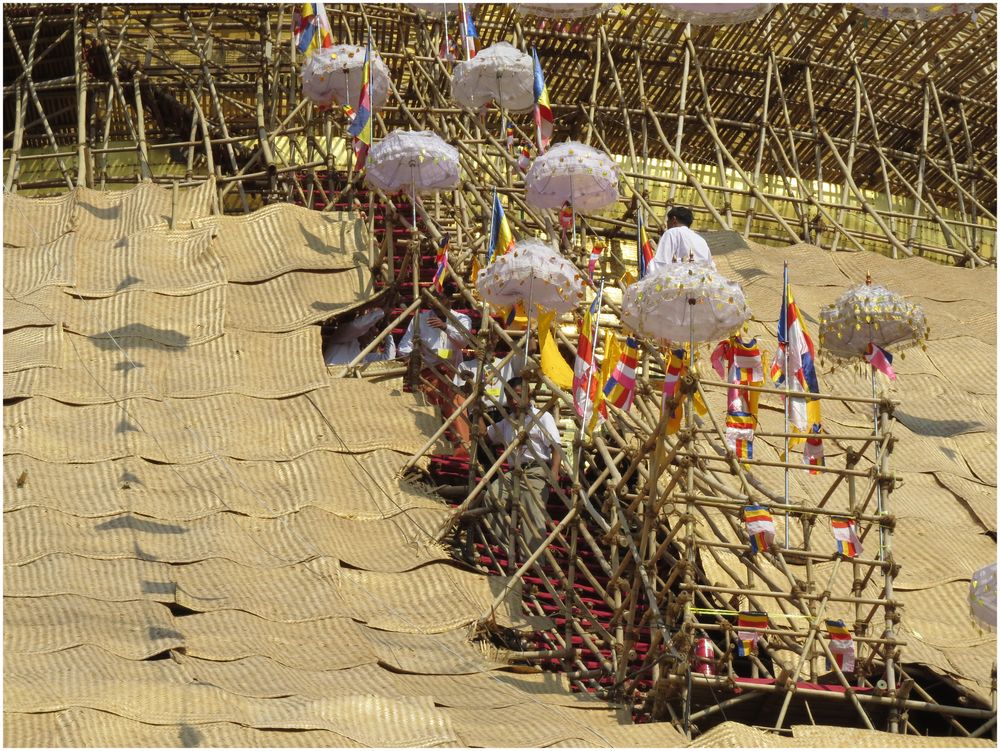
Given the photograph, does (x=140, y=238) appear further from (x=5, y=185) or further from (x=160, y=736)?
(x=160, y=736)

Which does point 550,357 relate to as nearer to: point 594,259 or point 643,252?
point 643,252

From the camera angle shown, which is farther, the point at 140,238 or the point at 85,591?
the point at 140,238

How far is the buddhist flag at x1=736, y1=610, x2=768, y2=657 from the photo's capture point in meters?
11.2

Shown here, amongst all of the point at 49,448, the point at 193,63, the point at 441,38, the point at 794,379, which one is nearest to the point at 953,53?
the point at 441,38

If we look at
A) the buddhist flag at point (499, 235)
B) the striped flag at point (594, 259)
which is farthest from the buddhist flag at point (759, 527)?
the striped flag at point (594, 259)

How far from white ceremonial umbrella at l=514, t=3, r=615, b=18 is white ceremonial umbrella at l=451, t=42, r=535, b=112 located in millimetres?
2127

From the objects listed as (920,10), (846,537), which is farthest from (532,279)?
(920,10)

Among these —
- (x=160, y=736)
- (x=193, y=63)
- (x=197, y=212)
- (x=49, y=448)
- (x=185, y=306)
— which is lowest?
(x=160, y=736)

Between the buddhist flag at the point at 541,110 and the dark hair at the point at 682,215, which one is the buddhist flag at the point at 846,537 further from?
the buddhist flag at the point at 541,110

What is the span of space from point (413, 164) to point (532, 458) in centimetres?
261

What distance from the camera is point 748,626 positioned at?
11.2 m

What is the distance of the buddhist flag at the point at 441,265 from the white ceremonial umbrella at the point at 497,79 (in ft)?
6.33

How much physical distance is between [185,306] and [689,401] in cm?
502

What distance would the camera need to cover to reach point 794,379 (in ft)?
40.9
